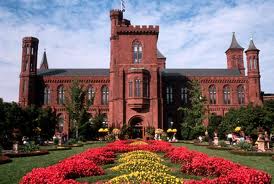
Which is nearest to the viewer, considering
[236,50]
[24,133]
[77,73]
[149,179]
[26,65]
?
[149,179]

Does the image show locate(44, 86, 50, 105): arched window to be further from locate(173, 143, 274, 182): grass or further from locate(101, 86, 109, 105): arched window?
locate(173, 143, 274, 182): grass

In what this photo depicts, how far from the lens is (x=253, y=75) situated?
59844 mm

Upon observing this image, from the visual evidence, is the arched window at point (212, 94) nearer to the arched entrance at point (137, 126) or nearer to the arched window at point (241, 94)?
the arched window at point (241, 94)

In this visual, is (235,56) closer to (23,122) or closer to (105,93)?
(105,93)

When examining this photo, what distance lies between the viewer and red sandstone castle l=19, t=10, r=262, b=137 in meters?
49.0

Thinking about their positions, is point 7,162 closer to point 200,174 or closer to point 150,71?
point 200,174

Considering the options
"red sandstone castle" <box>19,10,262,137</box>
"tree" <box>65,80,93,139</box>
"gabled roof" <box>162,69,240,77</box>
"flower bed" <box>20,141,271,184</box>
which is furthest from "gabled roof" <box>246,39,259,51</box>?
"flower bed" <box>20,141,271,184</box>

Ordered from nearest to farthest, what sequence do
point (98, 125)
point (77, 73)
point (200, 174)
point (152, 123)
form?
1. point (200, 174)
2. point (152, 123)
3. point (98, 125)
4. point (77, 73)

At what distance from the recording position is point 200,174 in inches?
471

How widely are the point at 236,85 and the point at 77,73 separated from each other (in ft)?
101

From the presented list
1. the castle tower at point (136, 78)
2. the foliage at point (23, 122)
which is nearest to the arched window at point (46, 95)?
the foliage at point (23, 122)

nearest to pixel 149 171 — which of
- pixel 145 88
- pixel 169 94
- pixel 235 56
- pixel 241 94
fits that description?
pixel 145 88

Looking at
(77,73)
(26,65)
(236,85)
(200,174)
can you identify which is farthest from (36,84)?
(200,174)

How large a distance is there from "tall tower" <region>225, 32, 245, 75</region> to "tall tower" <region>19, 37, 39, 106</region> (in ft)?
135
